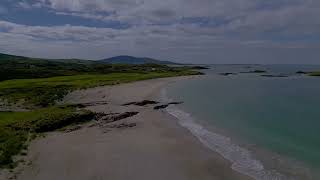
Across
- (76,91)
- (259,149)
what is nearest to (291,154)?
(259,149)

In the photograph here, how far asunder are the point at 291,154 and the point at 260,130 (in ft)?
30.0

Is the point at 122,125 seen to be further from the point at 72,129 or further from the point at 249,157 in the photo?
the point at 249,157

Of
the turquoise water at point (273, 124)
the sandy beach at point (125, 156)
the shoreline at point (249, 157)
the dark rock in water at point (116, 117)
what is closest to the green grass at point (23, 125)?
the sandy beach at point (125, 156)

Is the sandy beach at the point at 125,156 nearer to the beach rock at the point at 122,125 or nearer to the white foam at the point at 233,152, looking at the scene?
the white foam at the point at 233,152

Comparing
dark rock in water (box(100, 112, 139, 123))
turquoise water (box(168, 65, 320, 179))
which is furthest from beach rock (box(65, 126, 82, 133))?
turquoise water (box(168, 65, 320, 179))

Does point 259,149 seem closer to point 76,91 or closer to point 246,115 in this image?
point 246,115

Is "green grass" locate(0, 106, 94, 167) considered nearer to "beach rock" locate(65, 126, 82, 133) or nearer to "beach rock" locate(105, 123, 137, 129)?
"beach rock" locate(65, 126, 82, 133)

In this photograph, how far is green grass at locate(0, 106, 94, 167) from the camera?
83.8 feet

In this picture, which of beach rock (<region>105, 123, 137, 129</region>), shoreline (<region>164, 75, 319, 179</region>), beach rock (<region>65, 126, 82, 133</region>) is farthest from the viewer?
beach rock (<region>105, 123, 137, 129</region>)

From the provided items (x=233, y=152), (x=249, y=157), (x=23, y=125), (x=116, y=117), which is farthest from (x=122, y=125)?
(x=249, y=157)

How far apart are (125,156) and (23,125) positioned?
13026 millimetres

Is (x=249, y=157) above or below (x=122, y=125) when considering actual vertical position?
above

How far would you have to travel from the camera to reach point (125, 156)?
25812 millimetres

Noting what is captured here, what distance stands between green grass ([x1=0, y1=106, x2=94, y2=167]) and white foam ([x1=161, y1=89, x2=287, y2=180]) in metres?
11.2
